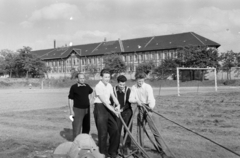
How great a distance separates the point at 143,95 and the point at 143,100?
0.11 metres

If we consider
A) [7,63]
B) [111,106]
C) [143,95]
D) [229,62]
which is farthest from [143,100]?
[7,63]

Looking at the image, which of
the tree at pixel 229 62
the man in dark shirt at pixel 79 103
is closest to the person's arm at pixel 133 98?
the man in dark shirt at pixel 79 103

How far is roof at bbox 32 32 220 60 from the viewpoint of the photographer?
277 ft

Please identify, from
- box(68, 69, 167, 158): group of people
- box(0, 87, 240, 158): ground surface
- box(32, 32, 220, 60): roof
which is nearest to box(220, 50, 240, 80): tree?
box(32, 32, 220, 60): roof

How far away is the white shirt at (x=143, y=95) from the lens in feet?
23.6

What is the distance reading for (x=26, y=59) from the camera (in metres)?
93.3

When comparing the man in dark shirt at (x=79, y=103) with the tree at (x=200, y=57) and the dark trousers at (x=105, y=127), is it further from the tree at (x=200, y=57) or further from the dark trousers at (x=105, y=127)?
the tree at (x=200, y=57)

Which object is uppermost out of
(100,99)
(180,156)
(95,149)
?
(100,99)

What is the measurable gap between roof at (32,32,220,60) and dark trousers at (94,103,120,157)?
234 feet

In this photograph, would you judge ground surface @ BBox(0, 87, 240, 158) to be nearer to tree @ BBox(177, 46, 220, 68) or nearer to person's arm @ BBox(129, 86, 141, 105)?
person's arm @ BBox(129, 86, 141, 105)

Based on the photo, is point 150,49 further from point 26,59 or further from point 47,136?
point 47,136

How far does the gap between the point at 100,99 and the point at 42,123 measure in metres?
6.45

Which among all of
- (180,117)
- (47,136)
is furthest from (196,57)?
(47,136)

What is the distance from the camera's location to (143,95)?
23.9ft
